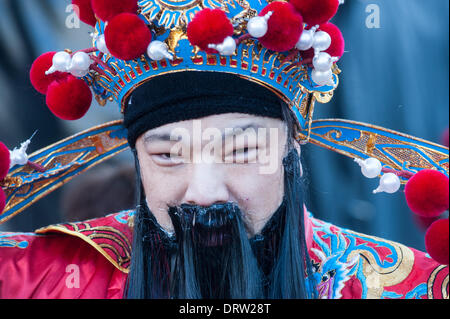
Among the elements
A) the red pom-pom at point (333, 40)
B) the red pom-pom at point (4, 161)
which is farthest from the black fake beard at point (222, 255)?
the red pom-pom at point (4, 161)

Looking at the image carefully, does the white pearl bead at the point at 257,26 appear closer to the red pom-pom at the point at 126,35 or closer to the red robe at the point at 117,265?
the red pom-pom at the point at 126,35

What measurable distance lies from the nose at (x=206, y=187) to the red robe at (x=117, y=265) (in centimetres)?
43

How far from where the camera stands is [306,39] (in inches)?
65.4

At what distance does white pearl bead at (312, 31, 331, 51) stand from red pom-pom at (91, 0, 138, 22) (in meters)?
0.56

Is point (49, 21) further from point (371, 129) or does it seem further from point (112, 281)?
point (371, 129)

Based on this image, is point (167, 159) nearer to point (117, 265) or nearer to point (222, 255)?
point (222, 255)

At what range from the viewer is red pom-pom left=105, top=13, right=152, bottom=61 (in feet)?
5.32

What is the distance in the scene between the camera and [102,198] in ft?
8.64

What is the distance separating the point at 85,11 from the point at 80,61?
0.21 metres

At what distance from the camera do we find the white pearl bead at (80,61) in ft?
5.73

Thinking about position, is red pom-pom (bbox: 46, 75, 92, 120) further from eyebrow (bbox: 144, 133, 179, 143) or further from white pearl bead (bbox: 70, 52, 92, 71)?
Result: eyebrow (bbox: 144, 133, 179, 143)
